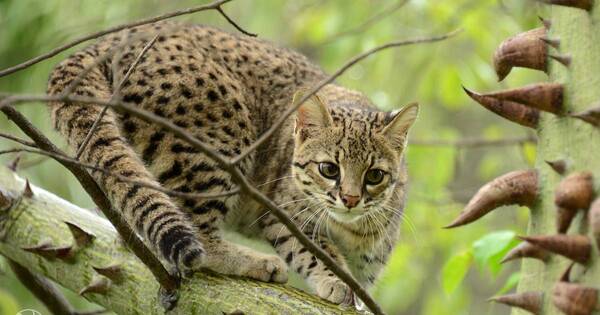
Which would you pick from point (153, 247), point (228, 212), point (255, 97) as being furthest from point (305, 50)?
point (153, 247)

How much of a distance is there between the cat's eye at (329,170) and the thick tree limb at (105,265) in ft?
5.11

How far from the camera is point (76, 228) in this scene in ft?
11.6

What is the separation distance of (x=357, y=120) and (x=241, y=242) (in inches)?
39.6

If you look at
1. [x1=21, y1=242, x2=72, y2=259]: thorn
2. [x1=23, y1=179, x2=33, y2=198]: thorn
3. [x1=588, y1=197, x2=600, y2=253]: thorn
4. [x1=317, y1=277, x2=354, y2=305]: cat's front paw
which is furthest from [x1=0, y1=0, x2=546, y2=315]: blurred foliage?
[x1=588, y1=197, x2=600, y2=253]: thorn

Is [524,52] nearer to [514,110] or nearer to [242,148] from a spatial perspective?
[514,110]

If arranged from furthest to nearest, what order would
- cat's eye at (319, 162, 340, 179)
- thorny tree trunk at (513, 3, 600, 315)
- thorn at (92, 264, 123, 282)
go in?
cat's eye at (319, 162, 340, 179) < thorn at (92, 264, 123, 282) < thorny tree trunk at (513, 3, 600, 315)

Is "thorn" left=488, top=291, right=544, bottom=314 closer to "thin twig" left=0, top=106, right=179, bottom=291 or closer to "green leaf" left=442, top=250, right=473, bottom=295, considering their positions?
"thin twig" left=0, top=106, right=179, bottom=291

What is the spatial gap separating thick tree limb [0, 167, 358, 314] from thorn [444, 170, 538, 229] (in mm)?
1268

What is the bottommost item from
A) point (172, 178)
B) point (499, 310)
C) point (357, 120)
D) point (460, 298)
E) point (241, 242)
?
point (499, 310)

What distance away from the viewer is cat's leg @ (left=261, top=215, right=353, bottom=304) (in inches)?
166

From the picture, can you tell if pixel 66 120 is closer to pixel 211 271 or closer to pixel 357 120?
pixel 211 271

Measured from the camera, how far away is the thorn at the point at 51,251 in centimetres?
355

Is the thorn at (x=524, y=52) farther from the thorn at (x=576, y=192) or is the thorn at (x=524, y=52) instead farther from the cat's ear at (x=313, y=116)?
the cat's ear at (x=313, y=116)

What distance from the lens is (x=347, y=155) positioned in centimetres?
509
